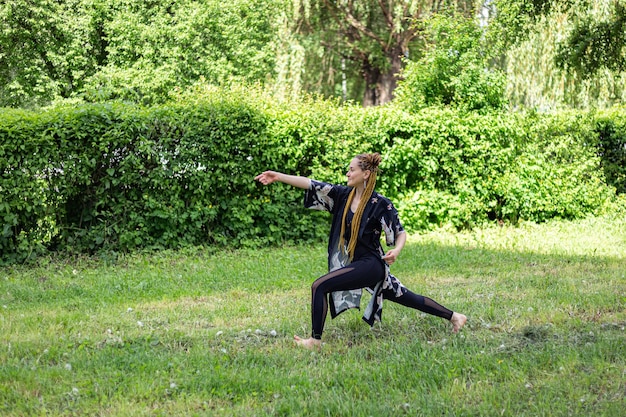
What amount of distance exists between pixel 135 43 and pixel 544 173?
17.4 meters

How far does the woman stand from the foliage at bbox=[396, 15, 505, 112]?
8.11 metres

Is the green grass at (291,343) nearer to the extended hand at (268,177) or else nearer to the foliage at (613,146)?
the extended hand at (268,177)

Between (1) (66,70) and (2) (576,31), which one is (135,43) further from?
(2) (576,31)

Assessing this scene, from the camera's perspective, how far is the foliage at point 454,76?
13.9 metres

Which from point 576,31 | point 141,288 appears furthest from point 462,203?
point 141,288

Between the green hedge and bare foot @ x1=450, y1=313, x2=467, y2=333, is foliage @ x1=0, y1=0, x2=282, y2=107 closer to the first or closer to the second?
the green hedge

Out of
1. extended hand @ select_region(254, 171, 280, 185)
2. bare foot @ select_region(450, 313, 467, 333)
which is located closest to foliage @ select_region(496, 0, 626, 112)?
bare foot @ select_region(450, 313, 467, 333)

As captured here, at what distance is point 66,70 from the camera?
26.9 m

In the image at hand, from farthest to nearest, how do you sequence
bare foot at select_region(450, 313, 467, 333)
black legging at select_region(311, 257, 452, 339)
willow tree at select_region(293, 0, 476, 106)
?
willow tree at select_region(293, 0, 476, 106), bare foot at select_region(450, 313, 467, 333), black legging at select_region(311, 257, 452, 339)

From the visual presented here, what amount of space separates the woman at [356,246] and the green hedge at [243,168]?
5.08 metres

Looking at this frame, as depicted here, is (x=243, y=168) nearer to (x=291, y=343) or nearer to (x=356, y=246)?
(x=356, y=246)

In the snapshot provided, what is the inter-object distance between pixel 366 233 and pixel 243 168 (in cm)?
566

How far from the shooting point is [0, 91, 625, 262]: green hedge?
1005 cm

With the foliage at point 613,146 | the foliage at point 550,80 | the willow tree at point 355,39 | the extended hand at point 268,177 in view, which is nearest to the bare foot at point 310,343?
the extended hand at point 268,177
